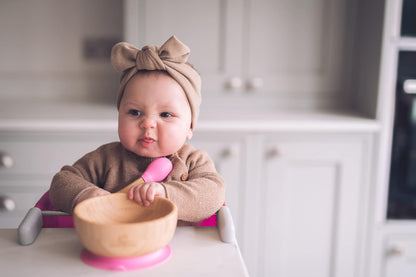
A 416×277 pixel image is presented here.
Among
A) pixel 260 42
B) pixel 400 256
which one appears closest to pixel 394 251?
pixel 400 256

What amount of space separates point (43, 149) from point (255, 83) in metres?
0.91

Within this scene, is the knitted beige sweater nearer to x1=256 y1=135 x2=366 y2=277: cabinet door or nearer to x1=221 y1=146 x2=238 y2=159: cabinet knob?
x1=221 y1=146 x2=238 y2=159: cabinet knob

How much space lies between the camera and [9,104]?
76.5 inches

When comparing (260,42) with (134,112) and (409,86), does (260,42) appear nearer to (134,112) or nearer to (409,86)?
(409,86)

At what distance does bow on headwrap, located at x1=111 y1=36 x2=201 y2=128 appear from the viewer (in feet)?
2.55

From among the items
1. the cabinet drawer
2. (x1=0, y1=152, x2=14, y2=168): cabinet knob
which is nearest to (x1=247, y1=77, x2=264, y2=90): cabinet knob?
the cabinet drawer

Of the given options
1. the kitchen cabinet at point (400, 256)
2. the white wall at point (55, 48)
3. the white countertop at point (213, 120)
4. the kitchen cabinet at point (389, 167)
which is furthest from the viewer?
the white wall at point (55, 48)

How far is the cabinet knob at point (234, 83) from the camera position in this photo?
186 cm

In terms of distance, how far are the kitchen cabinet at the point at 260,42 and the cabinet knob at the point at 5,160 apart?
0.66m

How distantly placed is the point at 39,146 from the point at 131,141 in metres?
0.93

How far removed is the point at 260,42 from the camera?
1.86 metres

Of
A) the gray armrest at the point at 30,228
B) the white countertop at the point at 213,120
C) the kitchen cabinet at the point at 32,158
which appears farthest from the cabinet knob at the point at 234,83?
the gray armrest at the point at 30,228

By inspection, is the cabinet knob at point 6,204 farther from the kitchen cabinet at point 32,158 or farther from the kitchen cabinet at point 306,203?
the kitchen cabinet at point 306,203

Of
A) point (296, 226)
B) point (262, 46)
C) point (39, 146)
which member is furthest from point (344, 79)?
point (39, 146)
